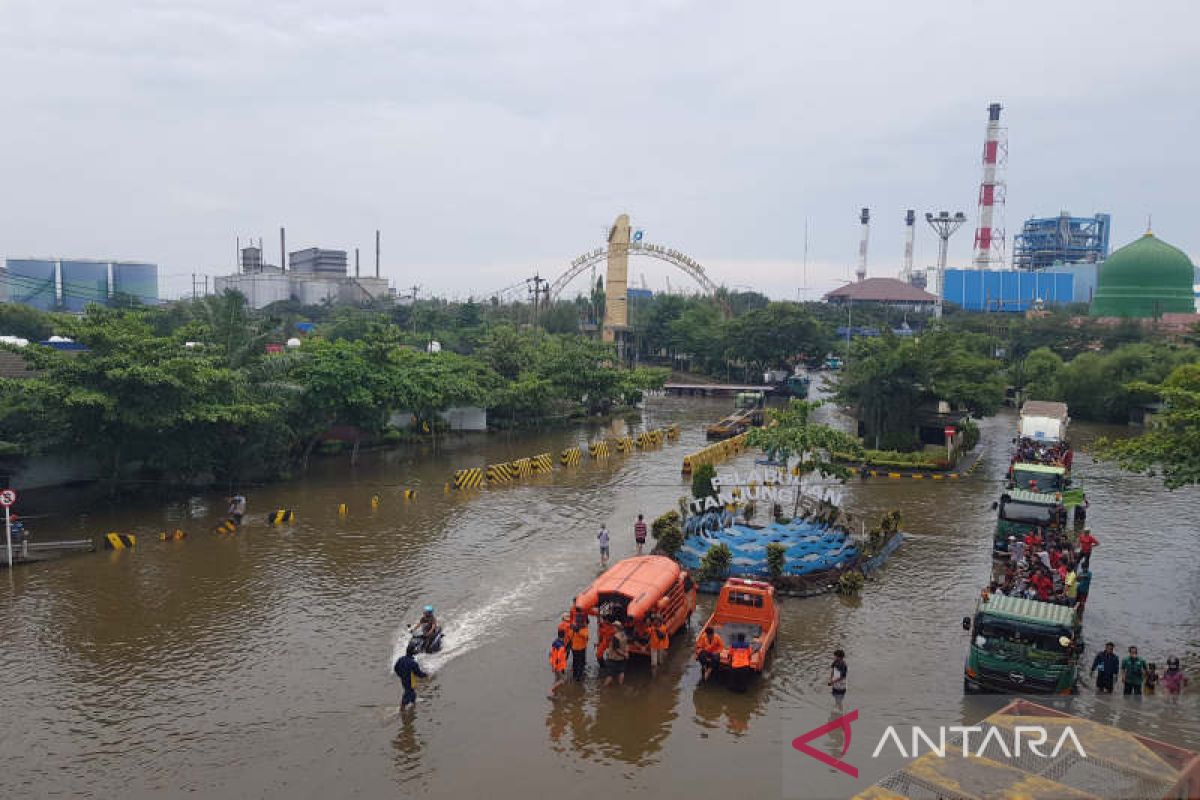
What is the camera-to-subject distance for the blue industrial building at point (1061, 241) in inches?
5285

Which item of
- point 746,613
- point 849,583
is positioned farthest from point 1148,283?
point 746,613

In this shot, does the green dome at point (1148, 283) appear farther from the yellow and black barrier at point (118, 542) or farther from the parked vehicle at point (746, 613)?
the yellow and black barrier at point (118, 542)

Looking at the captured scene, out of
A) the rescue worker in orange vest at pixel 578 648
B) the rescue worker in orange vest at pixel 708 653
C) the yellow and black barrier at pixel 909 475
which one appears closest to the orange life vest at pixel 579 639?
the rescue worker in orange vest at pixel 578 648

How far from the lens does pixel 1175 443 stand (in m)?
18.6

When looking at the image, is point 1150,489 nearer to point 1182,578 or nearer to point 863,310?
point 1182,578

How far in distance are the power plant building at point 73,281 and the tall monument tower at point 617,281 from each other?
76491 mm

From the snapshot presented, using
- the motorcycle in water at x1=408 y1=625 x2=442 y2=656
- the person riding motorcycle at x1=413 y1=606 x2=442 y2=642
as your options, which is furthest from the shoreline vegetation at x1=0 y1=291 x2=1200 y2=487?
the motorcycle in water at x1=408 y1=625 x2=442 y2=656

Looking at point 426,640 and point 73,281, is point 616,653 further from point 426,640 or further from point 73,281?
point 73,281

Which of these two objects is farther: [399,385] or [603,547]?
[399,385]

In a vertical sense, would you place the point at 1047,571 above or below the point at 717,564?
above

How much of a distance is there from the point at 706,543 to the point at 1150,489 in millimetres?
20902

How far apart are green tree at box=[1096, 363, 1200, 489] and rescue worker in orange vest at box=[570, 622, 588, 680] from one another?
1281 centimetres

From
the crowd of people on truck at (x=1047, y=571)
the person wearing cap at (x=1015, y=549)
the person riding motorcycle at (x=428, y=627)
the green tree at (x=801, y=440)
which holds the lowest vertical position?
the person riding motorcycle at (x=428, y=627)

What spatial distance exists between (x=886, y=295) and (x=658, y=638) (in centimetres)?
12358
